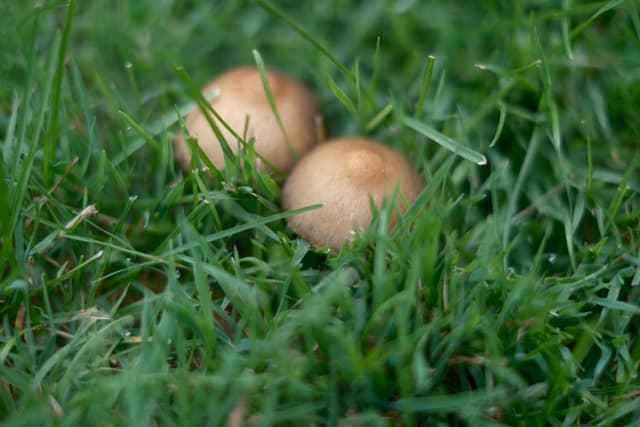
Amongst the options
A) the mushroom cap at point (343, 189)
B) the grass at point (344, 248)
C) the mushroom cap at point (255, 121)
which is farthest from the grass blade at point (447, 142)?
the mushroom cap at point (255, 121)

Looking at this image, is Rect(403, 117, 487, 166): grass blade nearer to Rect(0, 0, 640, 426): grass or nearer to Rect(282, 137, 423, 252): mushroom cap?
Rect(0, 0, 640, 426): grass

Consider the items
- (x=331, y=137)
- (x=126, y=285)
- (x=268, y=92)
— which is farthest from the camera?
(x=331, y=137)

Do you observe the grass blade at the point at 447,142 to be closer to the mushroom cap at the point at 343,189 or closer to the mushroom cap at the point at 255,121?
the mushroom cap at the point at 343,189

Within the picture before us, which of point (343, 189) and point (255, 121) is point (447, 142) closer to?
point (343, 189)

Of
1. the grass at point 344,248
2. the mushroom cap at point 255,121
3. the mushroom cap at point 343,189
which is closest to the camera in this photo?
the grass at point 344,248

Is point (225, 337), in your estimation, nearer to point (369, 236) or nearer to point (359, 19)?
point (369, 236)

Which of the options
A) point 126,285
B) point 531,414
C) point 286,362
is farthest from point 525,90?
point 126,285

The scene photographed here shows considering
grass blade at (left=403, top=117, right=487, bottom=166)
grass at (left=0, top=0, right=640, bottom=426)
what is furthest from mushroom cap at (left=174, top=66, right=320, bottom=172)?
grass blade at (left=403, top=117, right=487, bottom=166)
